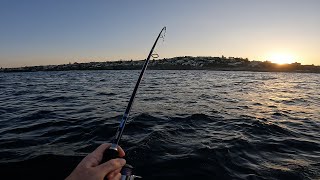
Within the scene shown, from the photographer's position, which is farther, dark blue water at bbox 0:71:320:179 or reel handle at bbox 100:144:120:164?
dark blue water at bbox 0:71:320:179

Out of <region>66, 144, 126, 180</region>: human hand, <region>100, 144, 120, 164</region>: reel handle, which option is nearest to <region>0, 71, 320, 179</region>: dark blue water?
<region>100, 144, 120, 164</region>: reel handle

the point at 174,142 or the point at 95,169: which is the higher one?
the point at 95,169

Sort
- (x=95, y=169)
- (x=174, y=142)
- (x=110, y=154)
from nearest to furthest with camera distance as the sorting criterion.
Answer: (x=95, y=169) < (x=110, y=154) < (x=174, y=142)

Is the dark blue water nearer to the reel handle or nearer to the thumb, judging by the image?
the reel handle

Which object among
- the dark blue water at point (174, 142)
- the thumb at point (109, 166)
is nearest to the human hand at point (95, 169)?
the thumb at point (109, 166)

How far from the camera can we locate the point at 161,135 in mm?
9586

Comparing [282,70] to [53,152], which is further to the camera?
[282,70]

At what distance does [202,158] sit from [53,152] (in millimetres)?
4076

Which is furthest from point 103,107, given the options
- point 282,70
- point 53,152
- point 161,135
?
point 282,70

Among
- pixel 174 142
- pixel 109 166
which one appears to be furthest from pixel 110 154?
pixel 174 142

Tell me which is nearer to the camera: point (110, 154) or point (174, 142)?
point (110, 154)

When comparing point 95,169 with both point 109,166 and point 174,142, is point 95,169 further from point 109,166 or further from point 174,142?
point 174,142

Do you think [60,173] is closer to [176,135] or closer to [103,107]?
[176,135]

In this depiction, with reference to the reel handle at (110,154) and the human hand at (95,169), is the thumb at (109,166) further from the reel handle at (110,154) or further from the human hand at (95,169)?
the reel handle at (110,154)
